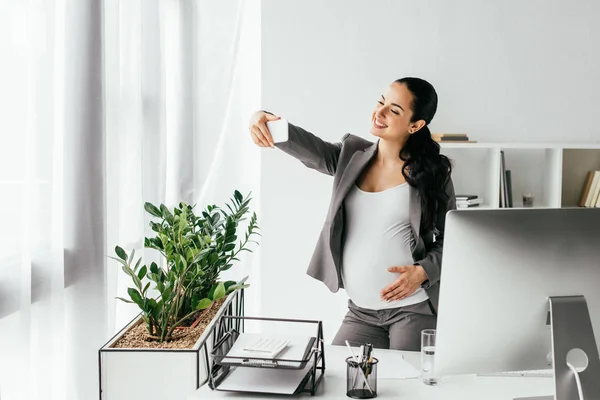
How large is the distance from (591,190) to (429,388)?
8.07 ft

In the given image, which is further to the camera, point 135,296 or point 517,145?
point 517,145

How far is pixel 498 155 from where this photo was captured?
3486 millimetres

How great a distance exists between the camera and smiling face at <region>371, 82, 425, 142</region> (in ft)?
8.24

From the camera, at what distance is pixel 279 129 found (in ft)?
7.85

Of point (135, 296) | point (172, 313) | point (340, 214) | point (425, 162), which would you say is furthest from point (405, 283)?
point (135, 296)

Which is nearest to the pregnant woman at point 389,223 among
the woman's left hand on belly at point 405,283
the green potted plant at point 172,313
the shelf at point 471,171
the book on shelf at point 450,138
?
the woman's left hand on belly at point 405,283

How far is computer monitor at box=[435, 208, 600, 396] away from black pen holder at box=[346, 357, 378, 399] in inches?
10.6

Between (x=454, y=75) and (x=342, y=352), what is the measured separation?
2.21 metres

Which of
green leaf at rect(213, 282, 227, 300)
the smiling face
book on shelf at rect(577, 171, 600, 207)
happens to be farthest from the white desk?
book on shelf at rect(577, 171, 600, 207)

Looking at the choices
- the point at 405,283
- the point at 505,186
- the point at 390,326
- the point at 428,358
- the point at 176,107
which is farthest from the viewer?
the point at 505,186

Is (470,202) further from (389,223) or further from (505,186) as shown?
(389,223)

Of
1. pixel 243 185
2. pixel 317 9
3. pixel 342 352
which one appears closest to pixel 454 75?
pixel 317 9

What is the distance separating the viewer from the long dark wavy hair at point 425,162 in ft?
7.97

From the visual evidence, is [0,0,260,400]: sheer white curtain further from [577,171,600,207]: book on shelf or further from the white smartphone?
[577,171,600,207]: book on shelf
